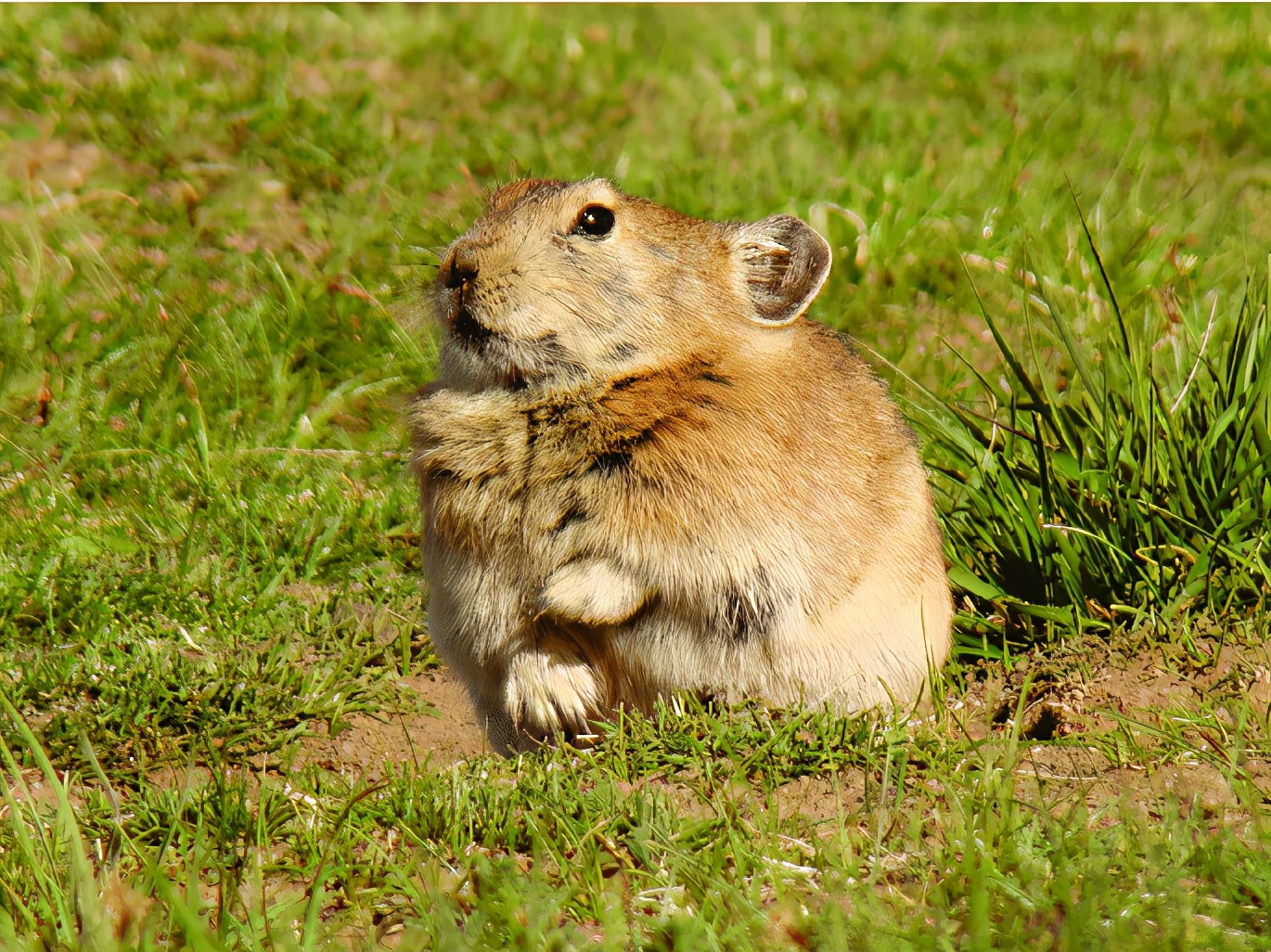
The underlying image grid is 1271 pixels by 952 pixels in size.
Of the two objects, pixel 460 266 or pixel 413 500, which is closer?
pixel 460 266

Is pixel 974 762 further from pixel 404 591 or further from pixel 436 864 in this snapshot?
pixel 404 591

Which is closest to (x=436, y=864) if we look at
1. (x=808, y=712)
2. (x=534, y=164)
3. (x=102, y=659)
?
(x=808, y=712)

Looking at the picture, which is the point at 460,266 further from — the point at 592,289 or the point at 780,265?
the point at 780,265

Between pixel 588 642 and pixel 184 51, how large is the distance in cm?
415

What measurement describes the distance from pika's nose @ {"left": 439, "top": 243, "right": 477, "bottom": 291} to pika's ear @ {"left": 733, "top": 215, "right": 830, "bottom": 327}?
0.74 meters

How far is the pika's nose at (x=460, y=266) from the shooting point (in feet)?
11.2

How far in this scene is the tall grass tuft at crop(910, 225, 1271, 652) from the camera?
144 inches

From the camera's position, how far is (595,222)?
350 cm

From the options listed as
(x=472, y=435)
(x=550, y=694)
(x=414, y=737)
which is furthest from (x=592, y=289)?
(x=414, y=737)

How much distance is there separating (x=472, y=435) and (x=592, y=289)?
18.2 inches

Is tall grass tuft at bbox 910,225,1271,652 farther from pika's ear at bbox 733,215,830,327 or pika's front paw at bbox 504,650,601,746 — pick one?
pika's front paw at bbox 504,650,601,746

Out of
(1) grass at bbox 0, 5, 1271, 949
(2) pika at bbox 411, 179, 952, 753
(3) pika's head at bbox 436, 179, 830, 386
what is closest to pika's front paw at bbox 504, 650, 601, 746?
(2) pika at bbox 411, 179, 952, 753

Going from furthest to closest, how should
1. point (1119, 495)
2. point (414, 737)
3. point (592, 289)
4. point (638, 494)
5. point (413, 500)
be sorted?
1. point (413, 500)
2. point (414, 737)
3. point (1119, 495)
4. point (592, 289)
5. point (638, 494)

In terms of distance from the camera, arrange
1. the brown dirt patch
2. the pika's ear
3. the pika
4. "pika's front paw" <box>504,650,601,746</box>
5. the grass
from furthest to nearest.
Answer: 1. the brown dirt patch
2. the pika's ear
3. "pika's front paw" <box>504,650,601,746</box>
4. the pika
5. the grass
